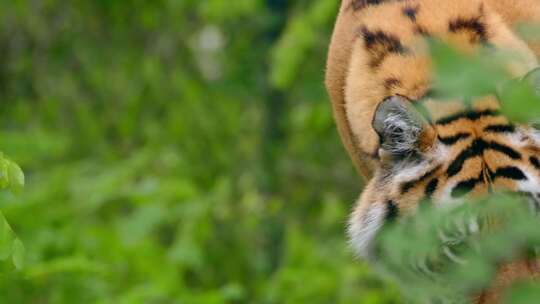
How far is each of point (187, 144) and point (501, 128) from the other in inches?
196

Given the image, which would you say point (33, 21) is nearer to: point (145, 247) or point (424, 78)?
point (145, 247)

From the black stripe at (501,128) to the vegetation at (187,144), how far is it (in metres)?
3.06

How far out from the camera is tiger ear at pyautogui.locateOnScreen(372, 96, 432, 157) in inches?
136

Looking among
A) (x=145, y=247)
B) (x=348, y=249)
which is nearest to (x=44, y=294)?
(x=145, y=247)

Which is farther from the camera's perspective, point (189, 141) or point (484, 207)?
point (189, 141)

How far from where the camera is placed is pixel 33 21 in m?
8.48

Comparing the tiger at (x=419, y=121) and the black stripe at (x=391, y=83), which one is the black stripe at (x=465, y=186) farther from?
the black stripe at (x=391, y=83)

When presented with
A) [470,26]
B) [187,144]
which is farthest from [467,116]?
[187,144]

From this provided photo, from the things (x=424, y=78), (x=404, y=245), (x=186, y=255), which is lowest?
(x=404, y=245)

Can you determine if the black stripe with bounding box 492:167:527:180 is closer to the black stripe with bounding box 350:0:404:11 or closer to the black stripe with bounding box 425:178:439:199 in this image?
the black stripe with bounding box 425:178:439:199

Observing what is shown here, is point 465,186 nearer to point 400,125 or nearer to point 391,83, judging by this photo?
point 400,125

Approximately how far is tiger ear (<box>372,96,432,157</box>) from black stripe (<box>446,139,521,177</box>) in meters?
0.12

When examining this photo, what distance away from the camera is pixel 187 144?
822 cm

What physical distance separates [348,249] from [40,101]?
16.0 feet
